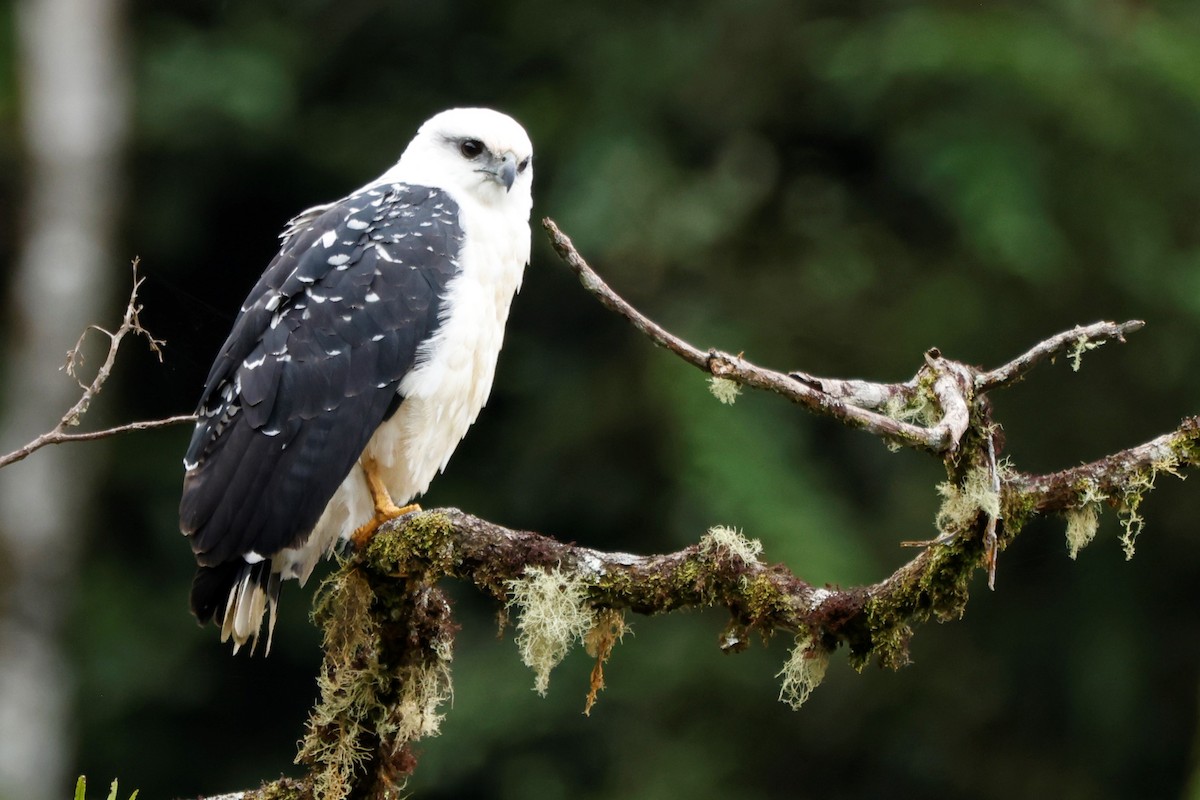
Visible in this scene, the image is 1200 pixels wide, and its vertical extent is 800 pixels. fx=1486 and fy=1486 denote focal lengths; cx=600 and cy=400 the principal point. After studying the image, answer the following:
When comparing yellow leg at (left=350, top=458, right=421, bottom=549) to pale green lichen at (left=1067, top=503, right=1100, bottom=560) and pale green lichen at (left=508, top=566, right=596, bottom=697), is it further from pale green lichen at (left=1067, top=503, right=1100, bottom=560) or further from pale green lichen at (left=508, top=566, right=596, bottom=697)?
pale green lichen at (left=1067, top=503, right=1100, bottom=560)

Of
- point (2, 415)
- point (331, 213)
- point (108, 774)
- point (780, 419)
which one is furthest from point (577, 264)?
point (108, 774)

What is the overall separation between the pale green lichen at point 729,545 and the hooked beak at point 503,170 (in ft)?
5.44

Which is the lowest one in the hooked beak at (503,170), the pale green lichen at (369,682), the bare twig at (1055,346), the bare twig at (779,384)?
the pale green lichen at (369,682)

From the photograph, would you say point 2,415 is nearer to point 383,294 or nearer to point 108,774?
point 108,774

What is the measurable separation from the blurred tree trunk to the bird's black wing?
13.1 ft

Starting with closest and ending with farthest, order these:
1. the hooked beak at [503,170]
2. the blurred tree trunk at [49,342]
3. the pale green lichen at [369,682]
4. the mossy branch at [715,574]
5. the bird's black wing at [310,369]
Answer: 1. the mossy branch at [715,574]
2. the pale green lichen at [369,682]
3. the bird's black wing at [310,369]
4. the hooked beak at [503,170]
5. the blurred tree trunk at [49,342]

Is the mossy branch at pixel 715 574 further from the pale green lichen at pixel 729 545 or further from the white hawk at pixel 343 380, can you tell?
the white hawk at pixel 343 380

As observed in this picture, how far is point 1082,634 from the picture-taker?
7.50 metres

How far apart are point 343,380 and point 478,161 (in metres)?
0.85

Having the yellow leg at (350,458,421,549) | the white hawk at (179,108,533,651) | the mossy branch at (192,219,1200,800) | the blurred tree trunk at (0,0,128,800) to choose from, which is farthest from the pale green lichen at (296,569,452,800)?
the blurred tree trunk at (0,0,128,800)

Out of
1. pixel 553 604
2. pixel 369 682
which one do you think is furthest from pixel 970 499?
pixel 369 682

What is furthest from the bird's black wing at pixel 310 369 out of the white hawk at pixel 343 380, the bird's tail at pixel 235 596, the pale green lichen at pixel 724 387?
the pale green lichen at pixel 724 387

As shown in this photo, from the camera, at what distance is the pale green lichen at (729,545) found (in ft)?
9.55

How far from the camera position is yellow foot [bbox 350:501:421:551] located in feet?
11.4
